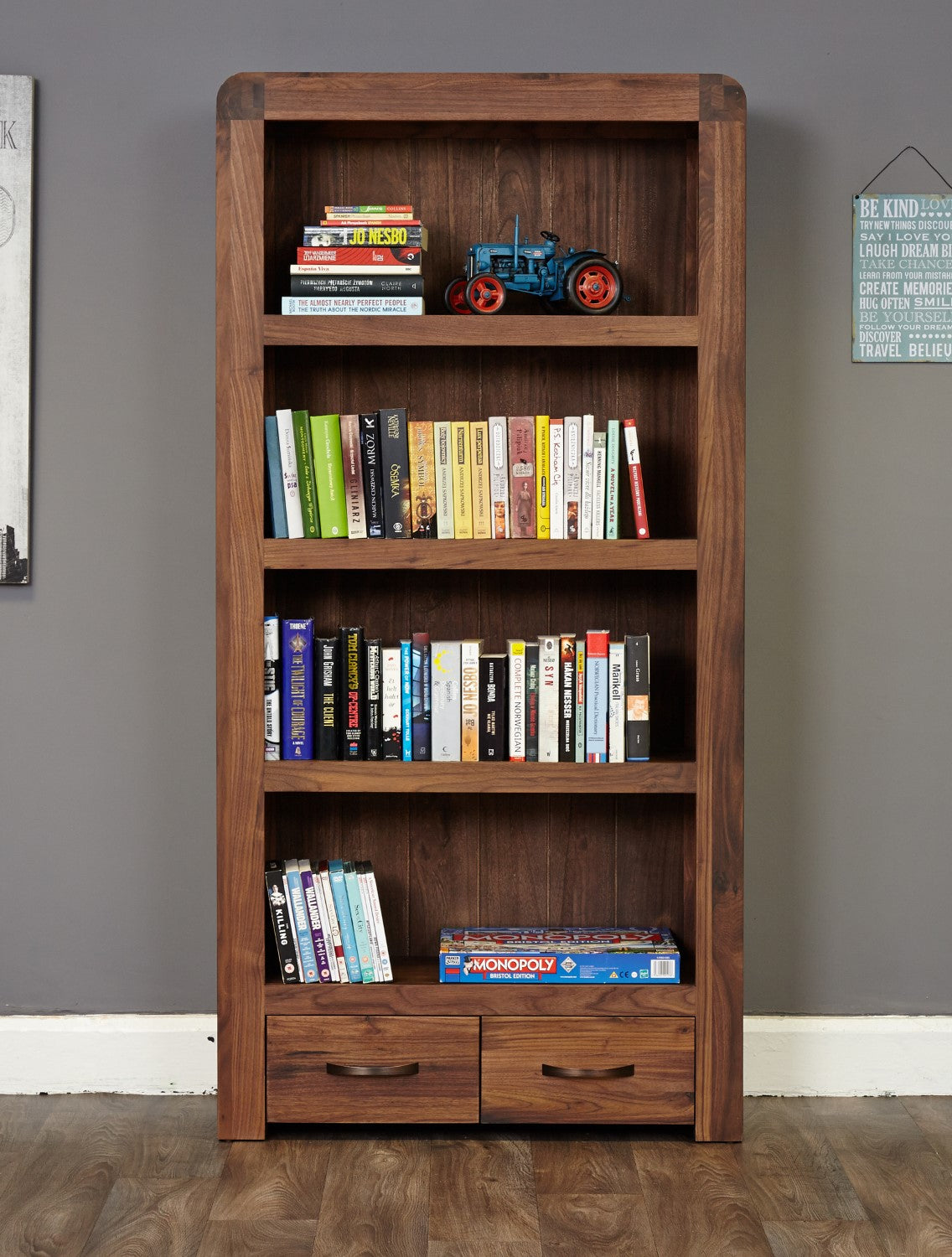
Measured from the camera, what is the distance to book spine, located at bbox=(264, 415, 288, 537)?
210cm

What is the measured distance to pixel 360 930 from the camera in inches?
84.4

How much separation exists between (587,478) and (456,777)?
0.60m

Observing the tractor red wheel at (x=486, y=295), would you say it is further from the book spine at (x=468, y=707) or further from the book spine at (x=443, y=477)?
the book spine at (x=468, y=707)

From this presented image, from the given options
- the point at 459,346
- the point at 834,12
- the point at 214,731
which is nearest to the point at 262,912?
the point at 214,731

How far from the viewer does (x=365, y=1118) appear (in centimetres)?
211

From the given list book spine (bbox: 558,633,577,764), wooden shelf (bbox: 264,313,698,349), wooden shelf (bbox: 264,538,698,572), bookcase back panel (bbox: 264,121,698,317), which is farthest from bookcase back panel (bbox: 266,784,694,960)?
bookcase back panel (bbox: 264,121,698,317)

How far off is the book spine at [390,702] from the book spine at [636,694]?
425 mm

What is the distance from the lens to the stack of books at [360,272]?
208cm

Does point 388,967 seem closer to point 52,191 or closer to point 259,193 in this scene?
point 259,193

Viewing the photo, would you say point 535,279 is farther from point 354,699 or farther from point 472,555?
point 354,699

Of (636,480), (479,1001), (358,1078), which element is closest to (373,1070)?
(358,1078)

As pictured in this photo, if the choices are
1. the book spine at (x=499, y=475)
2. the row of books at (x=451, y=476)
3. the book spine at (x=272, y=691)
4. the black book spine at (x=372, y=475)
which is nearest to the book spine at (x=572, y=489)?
the row of books at (x=451, y=476)

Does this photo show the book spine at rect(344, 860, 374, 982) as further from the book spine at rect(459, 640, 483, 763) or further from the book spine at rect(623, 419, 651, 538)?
the book spine at rect(623, 419, 651, 538)

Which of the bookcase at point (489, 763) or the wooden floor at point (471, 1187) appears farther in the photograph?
the bookcase at point (489, 763)
